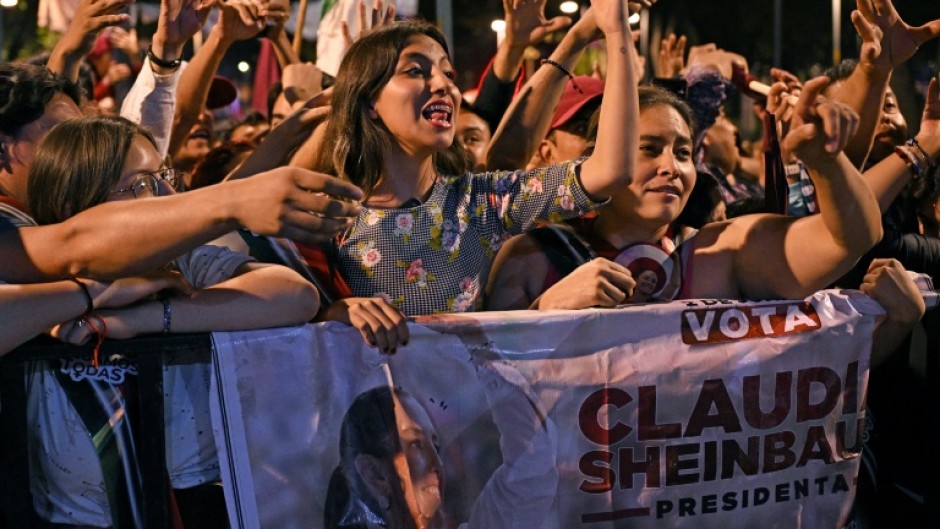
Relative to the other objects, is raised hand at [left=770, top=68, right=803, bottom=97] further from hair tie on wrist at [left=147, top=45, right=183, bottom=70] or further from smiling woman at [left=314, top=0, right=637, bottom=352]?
hair tie on wrist at [left=147, top=45, right=183, bottom=70]

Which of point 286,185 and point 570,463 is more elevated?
point 286,185

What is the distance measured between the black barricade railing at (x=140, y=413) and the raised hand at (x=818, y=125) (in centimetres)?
157

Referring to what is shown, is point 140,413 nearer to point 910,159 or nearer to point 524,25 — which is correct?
point 524,25

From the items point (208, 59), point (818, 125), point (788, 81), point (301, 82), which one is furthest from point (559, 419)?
point (301, 82)

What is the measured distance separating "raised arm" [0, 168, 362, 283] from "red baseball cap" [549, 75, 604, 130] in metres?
2.06

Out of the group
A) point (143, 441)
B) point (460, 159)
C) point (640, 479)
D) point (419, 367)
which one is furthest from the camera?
point (460, 159)

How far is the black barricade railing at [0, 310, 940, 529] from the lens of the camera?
245 cm

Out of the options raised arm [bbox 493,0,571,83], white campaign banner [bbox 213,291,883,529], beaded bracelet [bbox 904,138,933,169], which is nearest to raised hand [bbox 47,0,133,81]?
raised arm [bbox 493,0,571,83]

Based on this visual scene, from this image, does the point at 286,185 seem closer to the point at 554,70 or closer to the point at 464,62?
the point at 554,70

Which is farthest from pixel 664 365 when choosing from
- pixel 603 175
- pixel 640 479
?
pixel 603 175

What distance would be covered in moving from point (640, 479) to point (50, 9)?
505cm

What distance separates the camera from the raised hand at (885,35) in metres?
3.76

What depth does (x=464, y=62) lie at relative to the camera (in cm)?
995

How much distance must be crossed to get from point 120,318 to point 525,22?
233 centimetres
